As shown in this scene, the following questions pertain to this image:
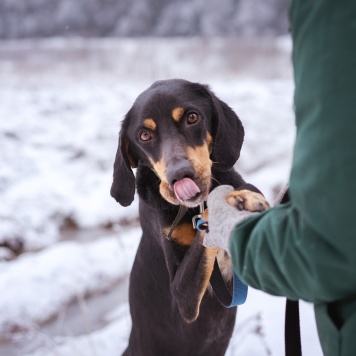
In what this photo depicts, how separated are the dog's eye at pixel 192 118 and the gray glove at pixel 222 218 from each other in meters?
0.68

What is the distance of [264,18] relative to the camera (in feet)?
35.6

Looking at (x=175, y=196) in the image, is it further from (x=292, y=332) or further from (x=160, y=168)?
(x=292, y=332)

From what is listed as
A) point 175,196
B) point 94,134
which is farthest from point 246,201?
point 94,134

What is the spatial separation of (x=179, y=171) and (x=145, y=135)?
42 cm

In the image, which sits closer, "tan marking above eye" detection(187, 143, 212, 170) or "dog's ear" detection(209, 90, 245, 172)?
"tan marking above eye" detection(187, 143, 212, 170)

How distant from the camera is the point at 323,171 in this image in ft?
2.71

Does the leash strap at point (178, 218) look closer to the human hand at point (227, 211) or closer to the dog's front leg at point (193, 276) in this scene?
the dog's front leg at point (193, 276)

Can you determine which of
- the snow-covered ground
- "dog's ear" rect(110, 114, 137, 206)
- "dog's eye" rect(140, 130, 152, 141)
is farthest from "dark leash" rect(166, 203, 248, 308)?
the snow-covered ground

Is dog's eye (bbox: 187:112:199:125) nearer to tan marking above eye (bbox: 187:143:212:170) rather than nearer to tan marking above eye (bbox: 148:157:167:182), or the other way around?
tan marking above eye (bbox: 187:143:212:170)

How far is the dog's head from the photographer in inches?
76.3

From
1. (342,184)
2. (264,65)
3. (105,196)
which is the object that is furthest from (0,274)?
(264,65)

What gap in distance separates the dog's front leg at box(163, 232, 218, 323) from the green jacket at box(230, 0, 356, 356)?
2.66ft

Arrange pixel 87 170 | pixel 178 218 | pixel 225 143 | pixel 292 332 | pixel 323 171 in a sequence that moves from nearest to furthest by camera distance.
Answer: pixel 323 171 → pixel 292 332 → pixel 178 218 → pixel 225 143 → pixel 87 170

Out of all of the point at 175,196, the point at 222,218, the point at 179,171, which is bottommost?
the point at 175,196
